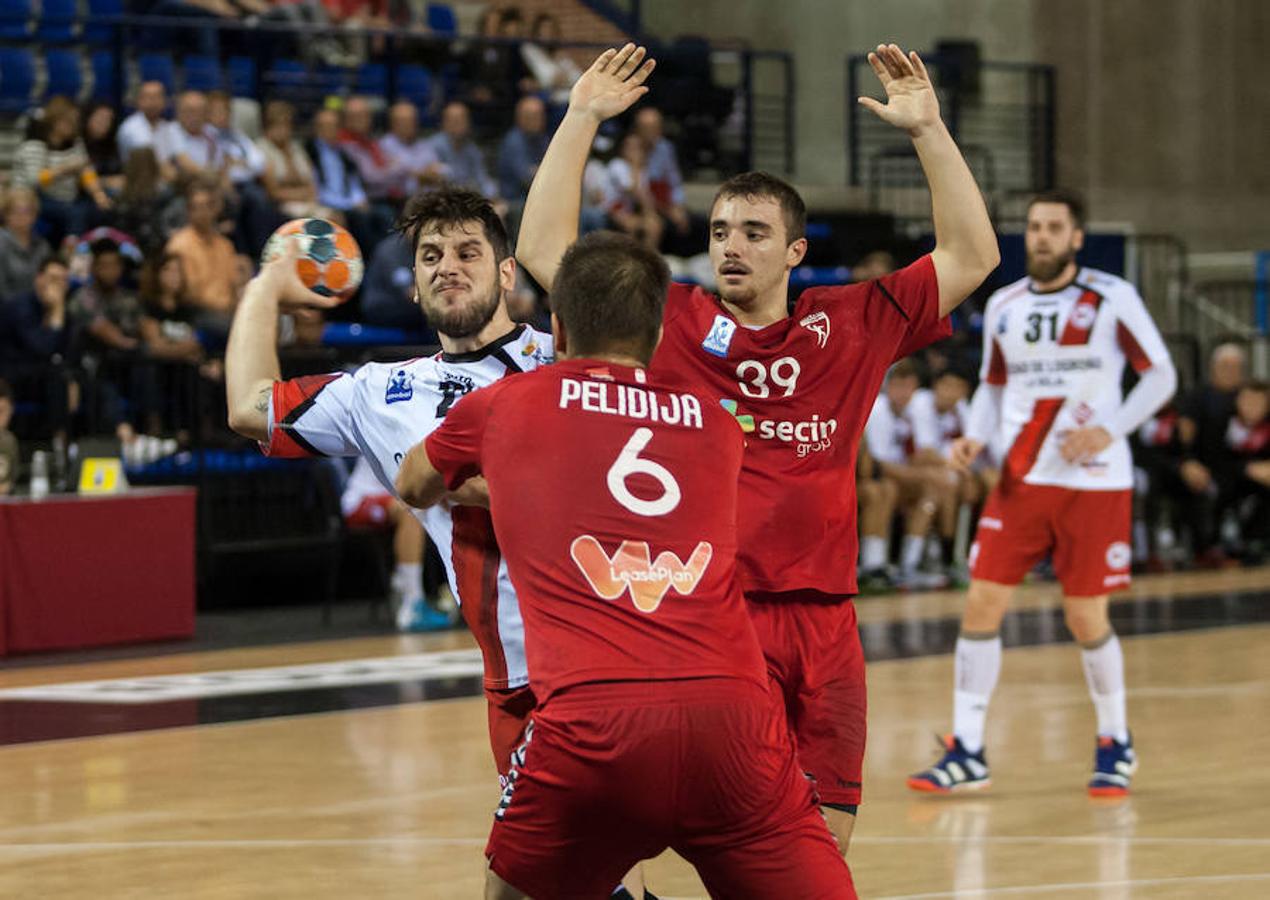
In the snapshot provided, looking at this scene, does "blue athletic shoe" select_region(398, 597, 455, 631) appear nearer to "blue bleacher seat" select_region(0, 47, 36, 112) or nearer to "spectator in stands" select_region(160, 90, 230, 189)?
"spectator in stands" select_region(160, 90, 230, 189)

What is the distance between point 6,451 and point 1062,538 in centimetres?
678

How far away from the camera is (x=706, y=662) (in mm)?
4066

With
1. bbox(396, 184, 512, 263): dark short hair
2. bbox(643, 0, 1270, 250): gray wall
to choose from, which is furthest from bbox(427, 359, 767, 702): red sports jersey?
bbox(643, 0, 1270, 250): gray wall

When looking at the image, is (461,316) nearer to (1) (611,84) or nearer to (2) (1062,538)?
(1) (611,84)

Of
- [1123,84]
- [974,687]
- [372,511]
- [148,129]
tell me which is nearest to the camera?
[974,687]

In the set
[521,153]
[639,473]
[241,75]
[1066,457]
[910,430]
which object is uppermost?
[241,75]

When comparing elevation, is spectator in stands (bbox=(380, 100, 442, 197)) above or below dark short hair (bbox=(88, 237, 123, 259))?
above

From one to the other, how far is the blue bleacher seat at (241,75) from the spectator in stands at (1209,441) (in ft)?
27.1

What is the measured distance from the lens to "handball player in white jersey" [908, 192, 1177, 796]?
8547mm

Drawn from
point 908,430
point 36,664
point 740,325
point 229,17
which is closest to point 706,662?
point 740,325

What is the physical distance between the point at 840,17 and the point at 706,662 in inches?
797

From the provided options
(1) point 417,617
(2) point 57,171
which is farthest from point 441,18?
(1) point 417,617

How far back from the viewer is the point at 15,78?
56.2ft

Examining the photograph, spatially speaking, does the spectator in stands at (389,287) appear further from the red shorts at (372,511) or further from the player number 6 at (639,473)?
the player number 6 at (639,473)
